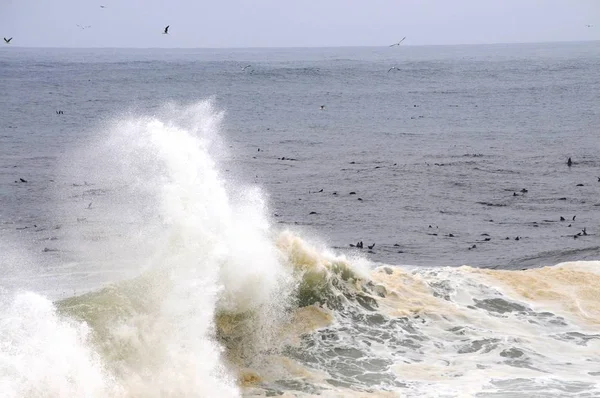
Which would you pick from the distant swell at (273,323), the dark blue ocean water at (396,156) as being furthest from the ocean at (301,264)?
the dark blue ocean water at (396,156)

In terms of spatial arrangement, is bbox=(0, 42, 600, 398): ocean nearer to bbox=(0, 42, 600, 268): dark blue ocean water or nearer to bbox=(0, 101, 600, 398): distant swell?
bbox=(0, 101, 600, 398): distant swell

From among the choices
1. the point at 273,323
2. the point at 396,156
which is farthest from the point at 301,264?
the point at 396,156

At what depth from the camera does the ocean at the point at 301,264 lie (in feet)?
35.1

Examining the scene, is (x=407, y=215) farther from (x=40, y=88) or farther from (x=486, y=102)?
(x=40, y=88)

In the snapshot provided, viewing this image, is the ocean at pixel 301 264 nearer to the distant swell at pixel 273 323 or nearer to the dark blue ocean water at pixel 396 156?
the distant swell at pixel 273 323

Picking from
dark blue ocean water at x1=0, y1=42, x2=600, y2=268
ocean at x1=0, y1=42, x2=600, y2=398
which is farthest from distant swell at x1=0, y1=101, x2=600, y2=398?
dark blue ocean water at x1=0, y1=42, x2=600, y2=268

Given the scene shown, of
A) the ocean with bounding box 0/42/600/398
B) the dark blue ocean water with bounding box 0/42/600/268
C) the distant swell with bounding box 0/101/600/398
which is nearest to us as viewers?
the distant swell with bounding box 0/101/600/398

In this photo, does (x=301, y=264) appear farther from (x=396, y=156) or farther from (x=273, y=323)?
(x=396, y=156)

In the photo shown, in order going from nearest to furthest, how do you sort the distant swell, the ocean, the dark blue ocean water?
the distant swell
the ocean
the dark blue ocean water

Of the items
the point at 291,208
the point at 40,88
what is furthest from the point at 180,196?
the point at 40,88

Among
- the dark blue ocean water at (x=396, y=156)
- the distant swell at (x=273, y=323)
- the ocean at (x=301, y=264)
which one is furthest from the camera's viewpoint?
the dark blue ocean water at (x=396, y=156)

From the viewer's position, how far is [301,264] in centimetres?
1438

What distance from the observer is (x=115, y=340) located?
10727 mm

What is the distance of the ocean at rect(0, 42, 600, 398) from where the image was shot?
10.7 m
